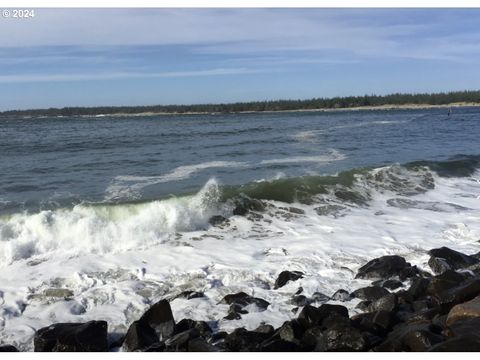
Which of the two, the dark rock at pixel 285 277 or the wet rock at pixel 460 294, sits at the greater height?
the wet rock at pixel 460 294

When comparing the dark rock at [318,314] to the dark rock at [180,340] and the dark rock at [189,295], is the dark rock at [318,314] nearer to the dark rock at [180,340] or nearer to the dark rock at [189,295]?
the dark rock at [180,340]

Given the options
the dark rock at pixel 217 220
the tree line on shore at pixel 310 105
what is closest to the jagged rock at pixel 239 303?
the dark rock at pixel 217 220

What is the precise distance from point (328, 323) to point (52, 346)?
3337 mm

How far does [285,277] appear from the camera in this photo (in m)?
8.22

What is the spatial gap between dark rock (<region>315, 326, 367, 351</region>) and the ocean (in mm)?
1275

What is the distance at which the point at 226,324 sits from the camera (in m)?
6.66

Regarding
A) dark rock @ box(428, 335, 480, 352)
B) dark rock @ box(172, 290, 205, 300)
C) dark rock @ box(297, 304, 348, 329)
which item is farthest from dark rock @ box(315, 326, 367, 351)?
dark rock @ box(172, 290, 205, 300)

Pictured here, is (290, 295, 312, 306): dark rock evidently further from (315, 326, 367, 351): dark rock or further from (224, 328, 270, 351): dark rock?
(315, 326, 367, 351): dark rock

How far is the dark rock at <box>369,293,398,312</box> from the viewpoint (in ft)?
21.9

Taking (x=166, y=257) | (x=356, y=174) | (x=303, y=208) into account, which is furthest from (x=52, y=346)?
(x=356, y=174)

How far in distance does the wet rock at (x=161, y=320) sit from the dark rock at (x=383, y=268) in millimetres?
3503

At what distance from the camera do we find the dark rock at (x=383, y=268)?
830 centimetres

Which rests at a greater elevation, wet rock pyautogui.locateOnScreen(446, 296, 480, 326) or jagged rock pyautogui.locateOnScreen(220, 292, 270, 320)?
wet rock pyautogui.locateOnScreen(446, 296, 480, 326)

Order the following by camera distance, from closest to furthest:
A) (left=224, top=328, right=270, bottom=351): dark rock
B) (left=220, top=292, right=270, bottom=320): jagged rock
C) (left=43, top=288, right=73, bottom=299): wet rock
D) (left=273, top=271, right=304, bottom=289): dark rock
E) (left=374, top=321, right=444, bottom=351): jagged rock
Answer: (left=374, top=321, right=444, bottom=351): jagged rock, (left=224, top=328, right=270, bottom=351): dark rock, (left=220, top=292, right=270, bottom=320): jagged rock, (left=43, top=288, right=73, bottom=299): wet rock, (left=273, top=271, right=304, bottom=289): dark rock
